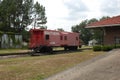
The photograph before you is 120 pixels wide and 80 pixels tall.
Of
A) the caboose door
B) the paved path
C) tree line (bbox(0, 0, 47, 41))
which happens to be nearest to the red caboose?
the caboose door

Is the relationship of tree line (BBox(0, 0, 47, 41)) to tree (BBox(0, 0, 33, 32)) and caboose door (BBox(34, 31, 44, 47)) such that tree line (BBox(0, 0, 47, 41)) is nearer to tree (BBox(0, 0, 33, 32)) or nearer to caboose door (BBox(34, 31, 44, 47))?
tree (BBox(0, 0, 33, 32))

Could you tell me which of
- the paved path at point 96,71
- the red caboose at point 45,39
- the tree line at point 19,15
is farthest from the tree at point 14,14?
the paved path at point 96,71

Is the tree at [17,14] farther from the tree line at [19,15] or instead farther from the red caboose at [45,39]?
the red caboose at [45,39]

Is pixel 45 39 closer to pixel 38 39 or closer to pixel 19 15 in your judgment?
pixel 38 39

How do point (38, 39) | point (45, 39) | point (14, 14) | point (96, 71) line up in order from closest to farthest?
point (96, 71) → point (38, 39) → point (45, 39) → point (14, 14)

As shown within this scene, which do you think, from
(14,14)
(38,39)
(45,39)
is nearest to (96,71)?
(38,39)

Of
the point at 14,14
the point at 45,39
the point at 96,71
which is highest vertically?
the point at 14,14

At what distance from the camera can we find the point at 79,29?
486 ft

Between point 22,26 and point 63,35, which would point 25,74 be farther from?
point 22,26

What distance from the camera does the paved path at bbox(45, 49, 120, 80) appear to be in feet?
32.9

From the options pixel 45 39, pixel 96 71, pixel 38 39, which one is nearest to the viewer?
pixel 96 71

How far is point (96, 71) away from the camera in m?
10.6

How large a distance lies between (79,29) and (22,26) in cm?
6978

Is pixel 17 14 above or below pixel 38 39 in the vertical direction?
above
